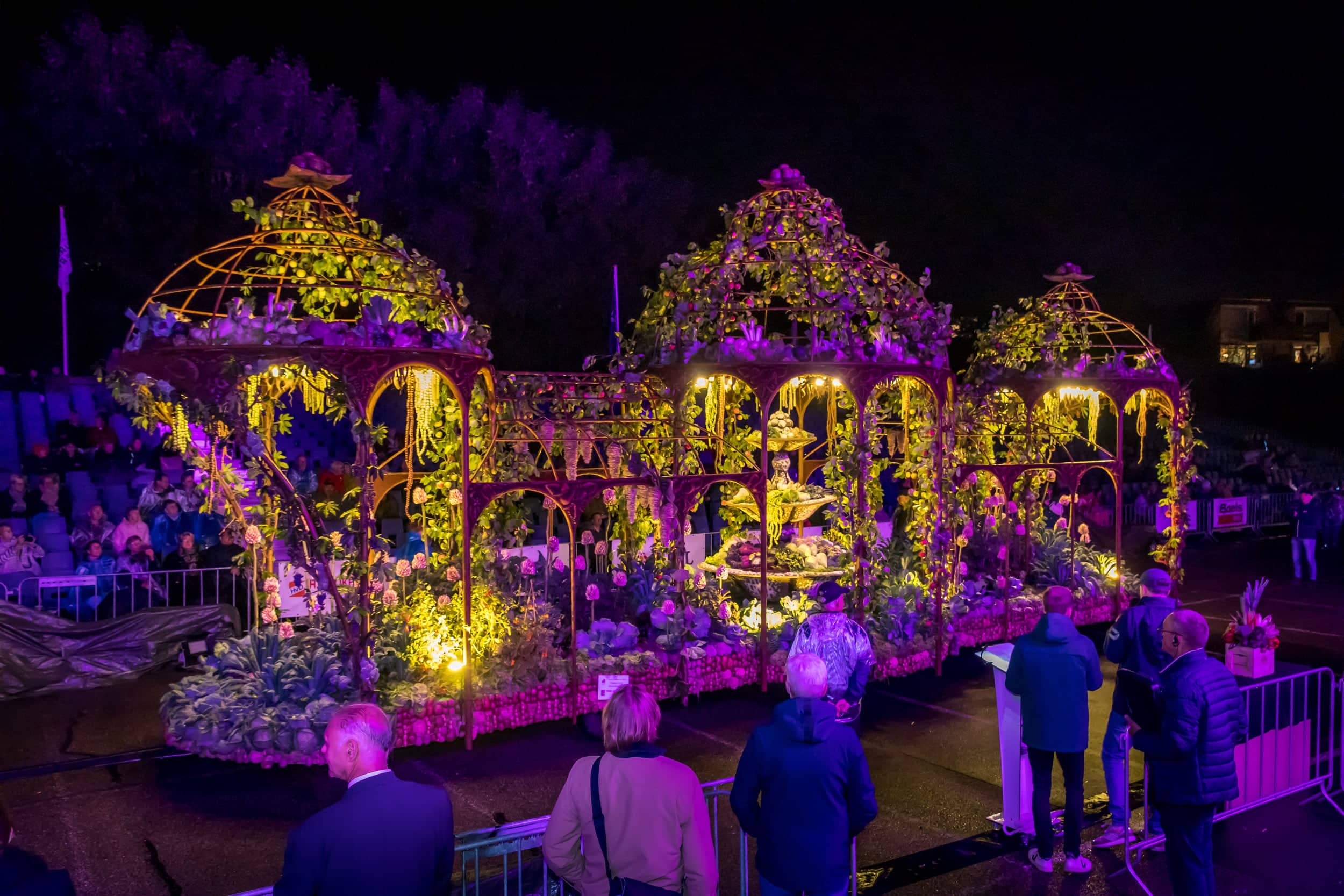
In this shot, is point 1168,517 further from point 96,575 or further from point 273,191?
point 273,191

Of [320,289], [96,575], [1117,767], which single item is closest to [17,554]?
[96,575]

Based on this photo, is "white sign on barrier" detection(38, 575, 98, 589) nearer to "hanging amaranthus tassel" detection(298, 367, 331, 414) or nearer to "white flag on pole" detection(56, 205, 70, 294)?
"hanging amaranthus tassel" detection(298, 367, 331, 414)

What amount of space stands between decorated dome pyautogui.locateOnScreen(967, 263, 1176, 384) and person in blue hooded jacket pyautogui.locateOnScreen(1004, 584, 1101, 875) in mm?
7509

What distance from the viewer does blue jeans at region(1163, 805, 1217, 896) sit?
4570 millimetres

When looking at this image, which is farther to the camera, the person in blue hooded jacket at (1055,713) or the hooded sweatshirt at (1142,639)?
the hooded sweatshirt at (1142,639)

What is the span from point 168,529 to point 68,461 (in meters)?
3.51

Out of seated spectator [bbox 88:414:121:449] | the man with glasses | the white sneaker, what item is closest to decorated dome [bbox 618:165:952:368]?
the white sneaker

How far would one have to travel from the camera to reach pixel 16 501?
11836 millimetres

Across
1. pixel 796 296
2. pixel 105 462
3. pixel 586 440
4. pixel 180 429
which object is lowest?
pixel 105 462

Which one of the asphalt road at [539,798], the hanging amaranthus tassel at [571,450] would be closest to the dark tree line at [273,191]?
the asphalt road at [539,798]

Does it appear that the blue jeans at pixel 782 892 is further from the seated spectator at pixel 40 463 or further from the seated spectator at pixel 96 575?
the seated spectator at pixel 40 463

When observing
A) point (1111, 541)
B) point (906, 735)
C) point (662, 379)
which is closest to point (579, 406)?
point (662, 379)

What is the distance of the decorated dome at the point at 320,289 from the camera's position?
735 centimetres

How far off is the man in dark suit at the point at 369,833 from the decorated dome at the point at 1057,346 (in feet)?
35.7
